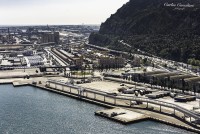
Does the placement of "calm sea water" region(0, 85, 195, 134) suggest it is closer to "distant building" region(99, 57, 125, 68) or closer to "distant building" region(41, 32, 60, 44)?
"distant building" region(99, 57, 125, 68)

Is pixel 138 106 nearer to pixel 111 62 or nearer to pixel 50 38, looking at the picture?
pixel 111 62

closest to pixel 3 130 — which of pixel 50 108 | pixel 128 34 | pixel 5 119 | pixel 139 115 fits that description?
pixel 5 119

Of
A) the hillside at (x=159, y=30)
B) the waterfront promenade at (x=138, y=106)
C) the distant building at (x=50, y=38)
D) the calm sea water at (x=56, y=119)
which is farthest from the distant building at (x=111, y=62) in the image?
the distant building at (x=50, y=38)

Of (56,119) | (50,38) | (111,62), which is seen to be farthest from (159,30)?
(56,119)

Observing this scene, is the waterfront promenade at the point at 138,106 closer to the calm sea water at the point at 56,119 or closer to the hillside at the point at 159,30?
the calm sea water at the point at 56,119

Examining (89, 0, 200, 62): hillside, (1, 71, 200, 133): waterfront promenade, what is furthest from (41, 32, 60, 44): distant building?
(1, 71, 200, 133): waterfront promenade
